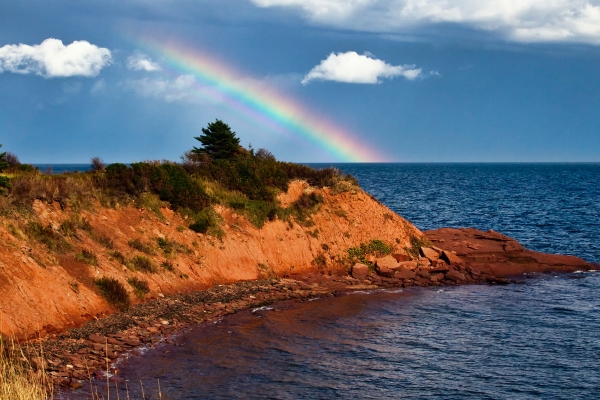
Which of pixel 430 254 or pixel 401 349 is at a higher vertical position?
pixel 430 254

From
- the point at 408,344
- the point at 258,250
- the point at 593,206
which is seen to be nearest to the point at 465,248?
the point at 258,250

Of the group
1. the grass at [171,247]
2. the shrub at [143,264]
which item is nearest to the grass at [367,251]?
the grass at [171,247]

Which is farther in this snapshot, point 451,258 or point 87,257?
point 451,258

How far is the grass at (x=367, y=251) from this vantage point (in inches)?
1495

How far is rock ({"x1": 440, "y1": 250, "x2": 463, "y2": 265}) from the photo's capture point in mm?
39094

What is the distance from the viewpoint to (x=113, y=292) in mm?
26281

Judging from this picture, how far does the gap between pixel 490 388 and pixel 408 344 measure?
16.9 ft

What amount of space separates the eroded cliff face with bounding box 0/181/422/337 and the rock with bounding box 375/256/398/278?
207cm

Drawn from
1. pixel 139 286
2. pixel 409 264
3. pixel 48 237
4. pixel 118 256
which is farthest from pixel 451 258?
pixel 48 237

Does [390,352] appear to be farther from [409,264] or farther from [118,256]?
[409,264]

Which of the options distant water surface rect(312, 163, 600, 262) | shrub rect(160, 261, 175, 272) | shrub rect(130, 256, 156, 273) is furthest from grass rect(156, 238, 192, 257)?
distant water surface rect(312, 163, 600, 262)

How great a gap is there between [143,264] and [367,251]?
15.3 metres

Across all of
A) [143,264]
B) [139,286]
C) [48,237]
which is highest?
[48,237]

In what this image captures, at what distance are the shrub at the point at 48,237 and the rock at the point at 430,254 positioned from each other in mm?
22580
